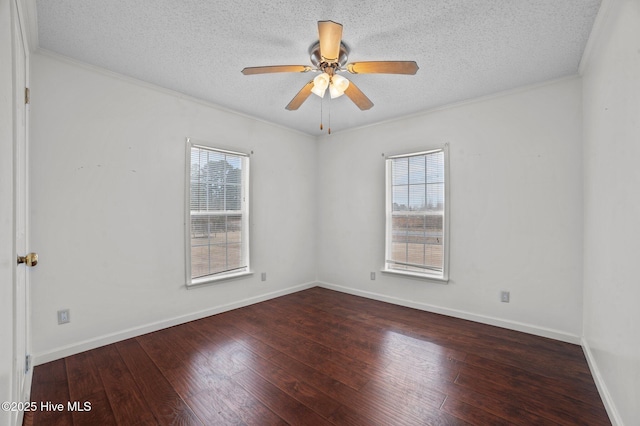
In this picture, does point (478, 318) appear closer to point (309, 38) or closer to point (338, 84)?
point (338, 84)

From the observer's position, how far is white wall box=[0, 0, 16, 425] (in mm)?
1148

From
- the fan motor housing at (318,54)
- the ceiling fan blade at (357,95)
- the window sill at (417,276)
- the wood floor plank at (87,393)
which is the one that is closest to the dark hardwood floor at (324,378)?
the wood floor plank at (87,393)

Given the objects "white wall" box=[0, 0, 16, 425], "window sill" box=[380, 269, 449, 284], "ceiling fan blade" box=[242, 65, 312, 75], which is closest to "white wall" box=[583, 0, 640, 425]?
"window sill" box=[380, 269, 449, 284]

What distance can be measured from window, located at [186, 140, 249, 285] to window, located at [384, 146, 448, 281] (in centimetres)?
201

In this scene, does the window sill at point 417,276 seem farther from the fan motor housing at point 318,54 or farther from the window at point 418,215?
the fan motor housing at point 318,54

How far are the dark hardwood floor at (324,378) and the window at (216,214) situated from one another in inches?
27.8

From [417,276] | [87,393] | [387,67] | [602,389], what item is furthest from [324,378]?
[387,67]

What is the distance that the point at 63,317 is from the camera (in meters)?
2.36

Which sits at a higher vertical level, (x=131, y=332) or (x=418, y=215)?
(x=418, y=215)

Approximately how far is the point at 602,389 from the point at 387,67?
2.62 m

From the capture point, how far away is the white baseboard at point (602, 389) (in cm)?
162

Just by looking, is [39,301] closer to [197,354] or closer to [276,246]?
[197,354]

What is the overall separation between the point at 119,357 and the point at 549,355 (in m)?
3.66

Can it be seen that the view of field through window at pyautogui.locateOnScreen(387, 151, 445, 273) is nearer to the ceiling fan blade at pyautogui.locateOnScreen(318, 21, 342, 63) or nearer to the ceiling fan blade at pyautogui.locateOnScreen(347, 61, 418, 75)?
the ceiling fan blade at pyautogui.locateOnScreen(347, 61, 418, 75)
